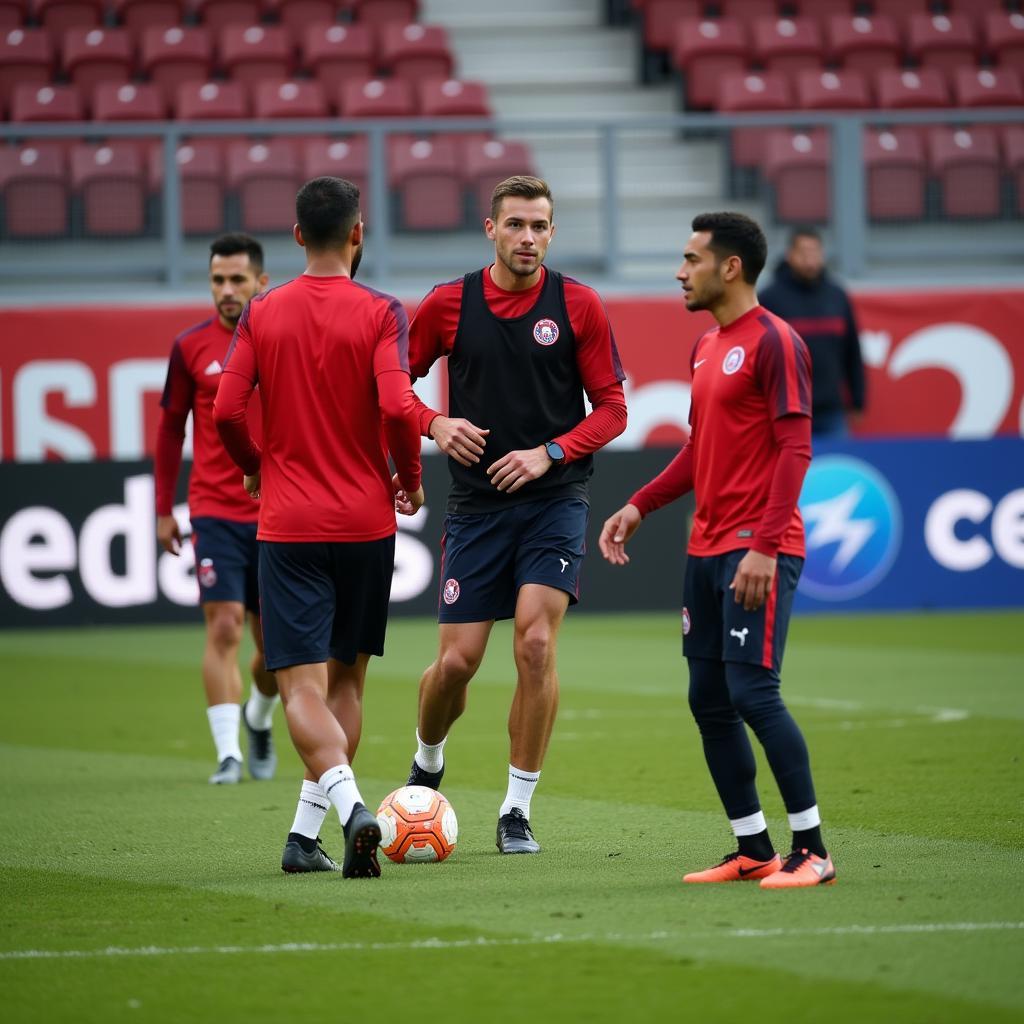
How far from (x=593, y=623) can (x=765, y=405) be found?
35.3 feet

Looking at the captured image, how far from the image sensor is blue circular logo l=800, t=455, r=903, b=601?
16453mm

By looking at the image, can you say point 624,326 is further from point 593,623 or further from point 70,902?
point 70,902

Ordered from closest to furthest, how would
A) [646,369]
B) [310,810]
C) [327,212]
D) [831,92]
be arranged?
[327,212]
[310,810]
[646,369]
[831,92]

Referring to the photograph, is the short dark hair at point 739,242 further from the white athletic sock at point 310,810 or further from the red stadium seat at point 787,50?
the red stadium seat at point 787,50

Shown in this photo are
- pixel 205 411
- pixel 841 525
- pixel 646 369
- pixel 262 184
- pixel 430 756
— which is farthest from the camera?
pixel 646 369

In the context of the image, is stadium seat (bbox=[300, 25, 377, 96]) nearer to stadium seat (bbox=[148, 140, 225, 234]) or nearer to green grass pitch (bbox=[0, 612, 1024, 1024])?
stadium seat (bbox=[148, 140, 225, 234])

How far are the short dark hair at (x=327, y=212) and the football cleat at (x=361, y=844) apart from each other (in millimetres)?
1829

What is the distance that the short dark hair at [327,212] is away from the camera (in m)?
6.26

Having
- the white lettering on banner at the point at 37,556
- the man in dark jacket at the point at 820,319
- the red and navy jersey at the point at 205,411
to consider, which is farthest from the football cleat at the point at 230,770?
the man in dark jacket at the point at 820,319

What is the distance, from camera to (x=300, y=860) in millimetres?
6367

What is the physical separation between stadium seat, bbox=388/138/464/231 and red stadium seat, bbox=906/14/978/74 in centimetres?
641

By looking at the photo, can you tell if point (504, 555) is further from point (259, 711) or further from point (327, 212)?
point (259, 711)

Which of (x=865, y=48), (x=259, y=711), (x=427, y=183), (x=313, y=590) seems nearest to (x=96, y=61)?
(x=427, y=183)

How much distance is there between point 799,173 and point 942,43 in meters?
4.27
